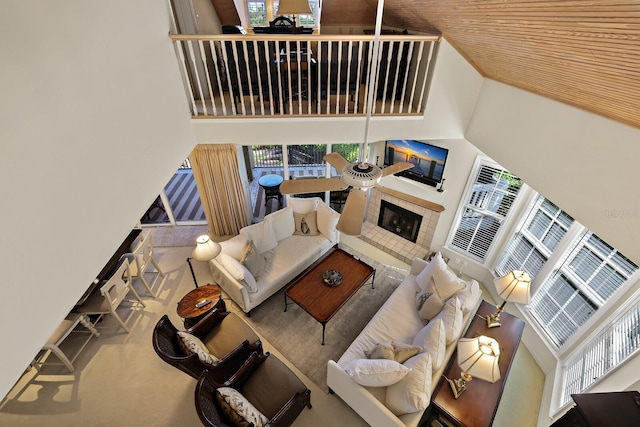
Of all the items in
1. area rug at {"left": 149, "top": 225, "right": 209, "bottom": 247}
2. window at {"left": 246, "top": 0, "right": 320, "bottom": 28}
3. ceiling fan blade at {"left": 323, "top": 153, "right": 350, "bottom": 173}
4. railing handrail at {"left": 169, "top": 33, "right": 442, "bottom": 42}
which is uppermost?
window at {"left": 246, "top": 0, "right": 320, "bottom": 28}

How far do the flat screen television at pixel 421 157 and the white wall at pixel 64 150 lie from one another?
3.50m

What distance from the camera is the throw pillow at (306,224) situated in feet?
15.6

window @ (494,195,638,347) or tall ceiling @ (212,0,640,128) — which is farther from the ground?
tall ceiling @ (212,0,640,128)

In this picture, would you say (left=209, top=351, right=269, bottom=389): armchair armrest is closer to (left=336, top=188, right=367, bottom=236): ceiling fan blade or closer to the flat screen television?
(left=336, top=188, right=367, bottom=236): ceiling fan blade

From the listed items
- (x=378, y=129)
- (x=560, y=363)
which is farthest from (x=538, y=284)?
(x=378, y=129)

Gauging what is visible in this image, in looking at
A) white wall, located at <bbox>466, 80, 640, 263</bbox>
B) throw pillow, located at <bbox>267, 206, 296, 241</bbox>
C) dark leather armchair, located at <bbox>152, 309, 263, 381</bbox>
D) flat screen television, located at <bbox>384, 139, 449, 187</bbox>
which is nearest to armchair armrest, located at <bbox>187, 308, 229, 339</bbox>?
dark leather armchair, located at <bbox>152, 309, 263, 381</bbox>

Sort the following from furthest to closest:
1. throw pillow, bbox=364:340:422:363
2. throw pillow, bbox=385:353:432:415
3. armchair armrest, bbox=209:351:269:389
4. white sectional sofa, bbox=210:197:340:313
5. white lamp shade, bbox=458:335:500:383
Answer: white sectional sofa, bbox=210:197:340:313
throw pillow, bbox=364:340:422:363
armchair armrest, bbox=209:351:269:389
throw pillow, bbox=385:353:432:415
white lamp shade, bbox=458:335:500:383

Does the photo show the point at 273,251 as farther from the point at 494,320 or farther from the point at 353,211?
the point at 494,320

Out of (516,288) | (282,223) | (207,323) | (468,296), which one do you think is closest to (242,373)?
(207,323)

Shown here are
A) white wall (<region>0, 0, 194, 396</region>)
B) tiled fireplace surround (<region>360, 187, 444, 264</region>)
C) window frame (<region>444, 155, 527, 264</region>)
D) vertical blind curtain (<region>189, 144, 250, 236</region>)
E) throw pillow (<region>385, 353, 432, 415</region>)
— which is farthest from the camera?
tiled fireplace surround (<region>360, 187, 444, 264</region>)

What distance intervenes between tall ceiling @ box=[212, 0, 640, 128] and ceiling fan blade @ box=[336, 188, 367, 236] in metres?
1.36

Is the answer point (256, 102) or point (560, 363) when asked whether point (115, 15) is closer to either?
point (256, 102)

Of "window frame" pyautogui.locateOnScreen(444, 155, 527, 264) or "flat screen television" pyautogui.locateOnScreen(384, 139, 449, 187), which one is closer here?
"window frame" pyautogui.locateOnScreen(444, 155, 527, 264)

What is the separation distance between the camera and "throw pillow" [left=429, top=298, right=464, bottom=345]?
3.02 meters
